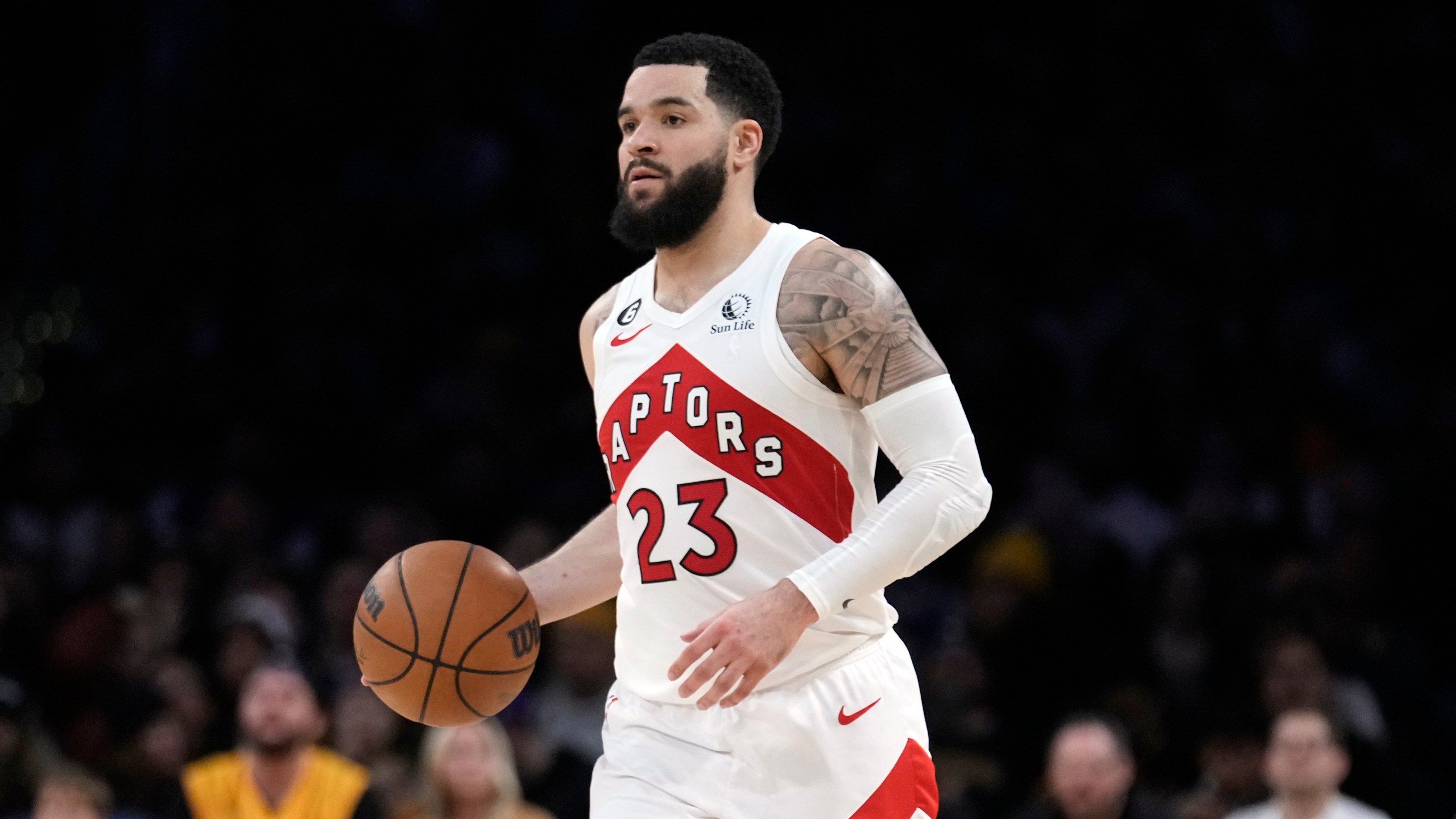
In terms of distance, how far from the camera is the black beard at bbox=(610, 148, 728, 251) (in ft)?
14.4

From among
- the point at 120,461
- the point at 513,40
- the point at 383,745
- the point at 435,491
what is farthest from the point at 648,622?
the point at 513,40

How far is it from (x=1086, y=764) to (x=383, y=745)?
11.7 ft

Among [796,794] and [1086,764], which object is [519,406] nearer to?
[1086,764]

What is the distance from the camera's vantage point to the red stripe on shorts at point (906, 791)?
4090 millimetres

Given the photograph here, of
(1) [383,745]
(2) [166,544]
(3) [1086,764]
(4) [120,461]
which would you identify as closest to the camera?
(3) [1086,764]

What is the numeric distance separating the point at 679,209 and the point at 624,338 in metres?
0.36

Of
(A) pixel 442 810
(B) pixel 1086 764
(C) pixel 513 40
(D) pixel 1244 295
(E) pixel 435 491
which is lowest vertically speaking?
(A) pixel 442 810

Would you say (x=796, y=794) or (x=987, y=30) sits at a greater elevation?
(x=987, y=30)

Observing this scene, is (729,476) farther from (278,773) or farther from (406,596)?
(278,773)

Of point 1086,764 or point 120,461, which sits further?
point 120,461

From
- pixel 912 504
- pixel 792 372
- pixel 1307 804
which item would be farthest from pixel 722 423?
pixel 1307 804

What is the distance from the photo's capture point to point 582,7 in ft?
43.7

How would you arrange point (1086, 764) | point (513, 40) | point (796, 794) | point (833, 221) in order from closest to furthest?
point (796, 794), point (1086, 764), point (833, 221), point (513, 40)

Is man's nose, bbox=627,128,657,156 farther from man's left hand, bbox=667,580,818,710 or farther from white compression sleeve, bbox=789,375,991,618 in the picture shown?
man's left hand, bbox=667,580,818,710
